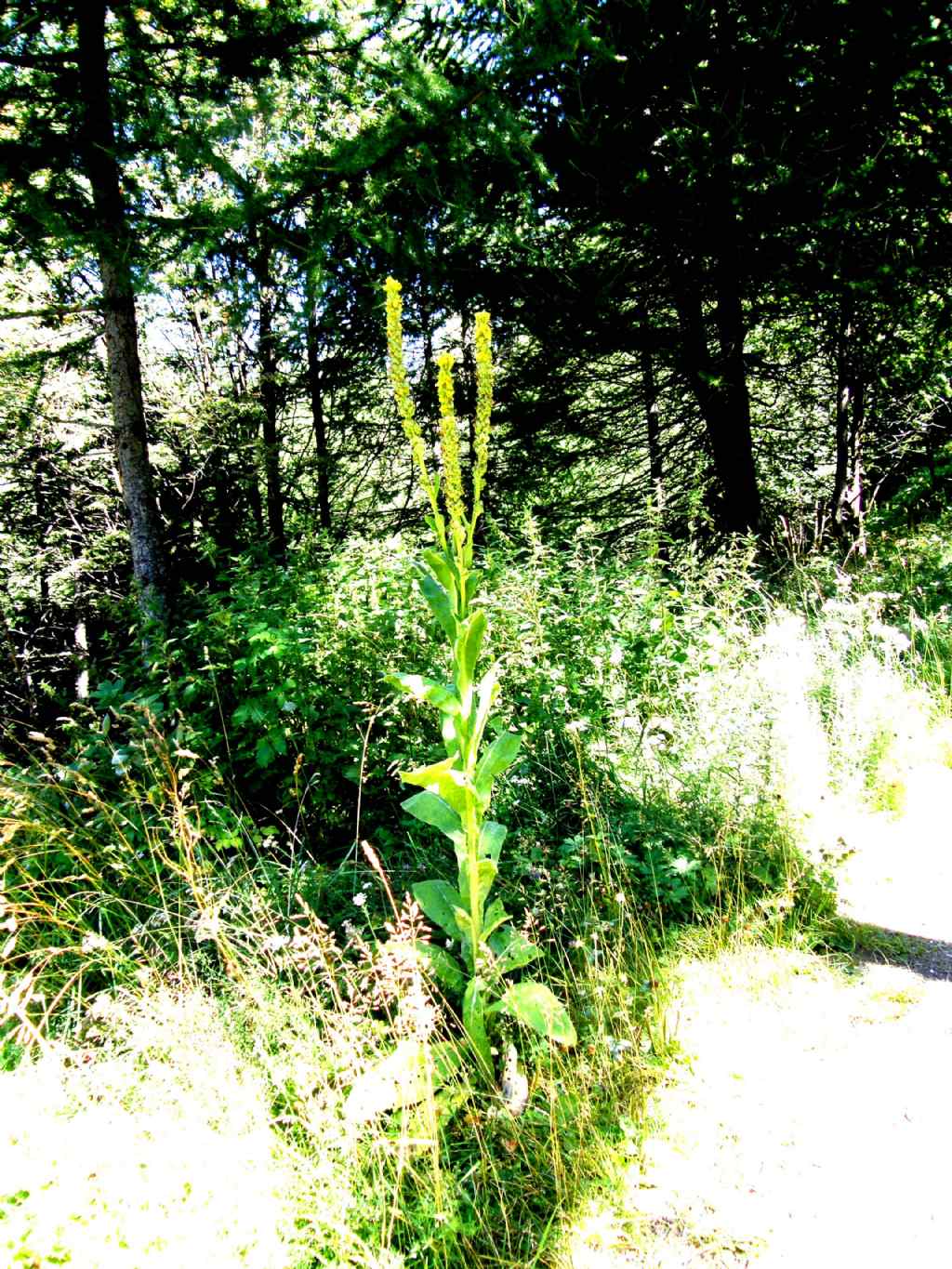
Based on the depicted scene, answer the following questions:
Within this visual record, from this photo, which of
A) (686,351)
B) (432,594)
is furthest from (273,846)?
(686,351)

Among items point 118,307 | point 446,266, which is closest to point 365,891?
point 118,307

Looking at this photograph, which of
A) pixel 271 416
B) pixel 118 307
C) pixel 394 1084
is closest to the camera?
pixel 394 1084

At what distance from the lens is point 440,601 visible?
7.27ft

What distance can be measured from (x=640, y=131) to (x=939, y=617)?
5.09 meters

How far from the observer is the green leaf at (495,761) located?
7.32 ft

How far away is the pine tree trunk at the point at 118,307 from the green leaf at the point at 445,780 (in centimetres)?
275

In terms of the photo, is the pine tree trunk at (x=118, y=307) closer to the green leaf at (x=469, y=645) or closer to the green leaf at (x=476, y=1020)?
the green leaf at (x=469, y=645)

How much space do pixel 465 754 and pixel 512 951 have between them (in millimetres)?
697

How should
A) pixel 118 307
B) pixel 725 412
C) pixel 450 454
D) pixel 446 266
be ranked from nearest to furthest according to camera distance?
pixel 450 454
pixel 118 307
pixel 446 266
pixel 725 412

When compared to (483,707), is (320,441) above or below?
above

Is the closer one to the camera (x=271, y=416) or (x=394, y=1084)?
(x=394, y=1084)

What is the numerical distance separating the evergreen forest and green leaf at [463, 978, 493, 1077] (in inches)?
0.5

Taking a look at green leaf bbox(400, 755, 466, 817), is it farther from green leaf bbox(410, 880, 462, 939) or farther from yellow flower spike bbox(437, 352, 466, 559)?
yellow flower spike bbox(437, 352, 466, 559)

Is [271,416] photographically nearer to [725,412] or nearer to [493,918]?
[725,412]
